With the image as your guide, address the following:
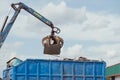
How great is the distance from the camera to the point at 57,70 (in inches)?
545

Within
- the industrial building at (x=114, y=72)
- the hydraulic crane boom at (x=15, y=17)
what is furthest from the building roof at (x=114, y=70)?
the hydraulic crane boom at (x=15, y=17)

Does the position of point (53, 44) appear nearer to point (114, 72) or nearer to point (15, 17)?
point (15, 17)

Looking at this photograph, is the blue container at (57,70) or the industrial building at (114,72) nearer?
the blue container at (57,70)

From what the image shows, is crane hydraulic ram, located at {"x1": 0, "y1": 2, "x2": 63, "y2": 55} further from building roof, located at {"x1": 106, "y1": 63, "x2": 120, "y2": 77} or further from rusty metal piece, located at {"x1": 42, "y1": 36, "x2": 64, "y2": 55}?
building roof, located at {"x1": 106, "y1": 63, "x2": 120, "y2": 77}

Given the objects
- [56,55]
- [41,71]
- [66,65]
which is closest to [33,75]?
[41,71]

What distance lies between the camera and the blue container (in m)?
13.4

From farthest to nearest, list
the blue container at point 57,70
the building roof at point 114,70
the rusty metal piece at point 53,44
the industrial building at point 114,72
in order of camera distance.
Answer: the building roof at point 114,70
the industrial building at point 114,72
the rusty metal piece at point 53,44
the blue container at point 57,70

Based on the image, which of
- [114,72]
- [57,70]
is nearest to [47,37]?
[57,70]

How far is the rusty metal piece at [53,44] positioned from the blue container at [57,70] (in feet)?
6.72

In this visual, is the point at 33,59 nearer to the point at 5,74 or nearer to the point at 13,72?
the point at 13,72

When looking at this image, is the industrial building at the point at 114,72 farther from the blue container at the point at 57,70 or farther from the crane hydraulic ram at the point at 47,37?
the blue container at the point at 57,70

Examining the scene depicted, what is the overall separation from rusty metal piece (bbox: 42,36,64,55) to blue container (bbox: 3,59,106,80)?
2050 mm

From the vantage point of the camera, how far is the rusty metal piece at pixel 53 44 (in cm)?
1591

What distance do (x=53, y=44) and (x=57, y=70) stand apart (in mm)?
2520
